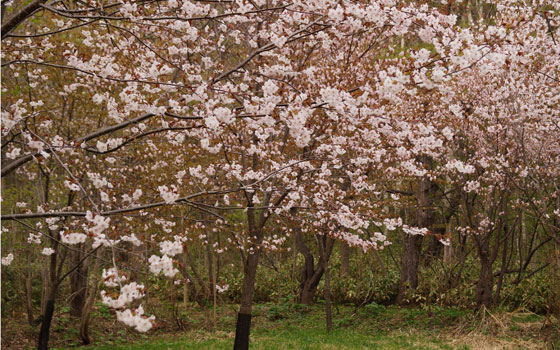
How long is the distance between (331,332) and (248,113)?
8.03m

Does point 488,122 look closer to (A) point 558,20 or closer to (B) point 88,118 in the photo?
(A) point 558,20

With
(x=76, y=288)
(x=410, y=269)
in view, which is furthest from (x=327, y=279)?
(x=76, y=288)

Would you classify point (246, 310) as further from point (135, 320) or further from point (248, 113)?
point (135, 320)

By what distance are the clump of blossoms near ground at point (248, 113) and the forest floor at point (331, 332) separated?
1355 mm

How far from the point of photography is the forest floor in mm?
9062

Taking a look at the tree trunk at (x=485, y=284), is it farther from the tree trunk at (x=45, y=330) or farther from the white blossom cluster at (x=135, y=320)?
the white blossom cluster at (x=135, y=320)

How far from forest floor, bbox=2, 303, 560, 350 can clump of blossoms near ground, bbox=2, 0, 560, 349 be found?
135 cm

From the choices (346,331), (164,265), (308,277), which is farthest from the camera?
(308,277)

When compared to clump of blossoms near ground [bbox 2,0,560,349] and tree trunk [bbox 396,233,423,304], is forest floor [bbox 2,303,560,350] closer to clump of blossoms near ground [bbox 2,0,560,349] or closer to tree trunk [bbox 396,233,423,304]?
tree trunk [bbox 396,233,423,304]

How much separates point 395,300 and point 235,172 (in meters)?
9.96

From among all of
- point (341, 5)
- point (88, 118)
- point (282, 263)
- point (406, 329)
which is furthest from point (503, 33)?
point (282, 263)

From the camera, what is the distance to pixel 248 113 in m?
3.85

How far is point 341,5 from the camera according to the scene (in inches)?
151

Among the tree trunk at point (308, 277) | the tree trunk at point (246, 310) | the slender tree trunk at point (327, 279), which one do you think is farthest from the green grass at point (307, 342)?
the tree trunk at point (308, 277)
